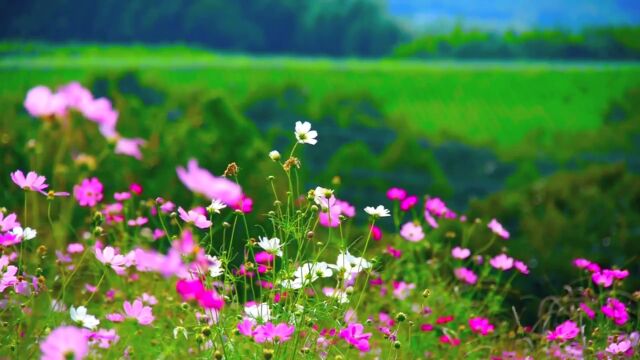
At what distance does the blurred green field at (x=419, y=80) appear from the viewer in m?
10.2

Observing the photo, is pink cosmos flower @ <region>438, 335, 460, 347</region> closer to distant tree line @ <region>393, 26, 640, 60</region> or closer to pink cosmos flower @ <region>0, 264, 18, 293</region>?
pink cosmos flower @ <region>0, 264, 18, 293</region>

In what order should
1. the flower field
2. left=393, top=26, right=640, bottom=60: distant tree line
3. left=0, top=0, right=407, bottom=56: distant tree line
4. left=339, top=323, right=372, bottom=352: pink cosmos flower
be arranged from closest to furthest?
1. the flower field
2. left=339, top=323, right=372, bottom=352: pink cosmos flower
3. left=0, top=0, right=407, bottom=56: distant tree line
4. left=393, top=26, right=640, bottom=60: distant tree line

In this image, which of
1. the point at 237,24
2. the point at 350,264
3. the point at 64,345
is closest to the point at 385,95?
the point at 237,24

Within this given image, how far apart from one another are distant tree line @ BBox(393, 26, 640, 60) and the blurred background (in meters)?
0.03

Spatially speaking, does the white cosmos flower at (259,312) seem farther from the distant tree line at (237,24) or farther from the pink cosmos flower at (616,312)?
the distant tree line at (237,24)

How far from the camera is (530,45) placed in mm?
13047

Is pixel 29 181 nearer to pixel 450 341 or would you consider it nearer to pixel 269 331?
pixel 269 331

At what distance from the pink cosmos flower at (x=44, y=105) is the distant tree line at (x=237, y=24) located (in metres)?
9.92

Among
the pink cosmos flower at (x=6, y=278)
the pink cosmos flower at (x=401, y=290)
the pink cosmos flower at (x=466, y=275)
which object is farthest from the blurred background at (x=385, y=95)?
the pink cosmos flower at (x=6, y=278)

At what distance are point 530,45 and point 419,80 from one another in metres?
2.21

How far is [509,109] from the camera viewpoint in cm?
1153

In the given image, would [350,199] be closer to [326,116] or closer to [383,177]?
[383,177]

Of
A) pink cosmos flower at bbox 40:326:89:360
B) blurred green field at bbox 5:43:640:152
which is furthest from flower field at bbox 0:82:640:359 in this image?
blurred green field at bbox 5:43:640:152

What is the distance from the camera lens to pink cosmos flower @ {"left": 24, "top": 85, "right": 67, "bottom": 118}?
3.22 feet
